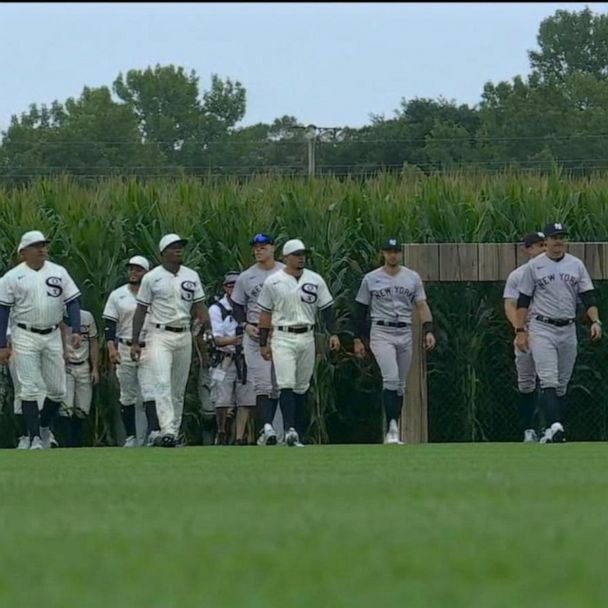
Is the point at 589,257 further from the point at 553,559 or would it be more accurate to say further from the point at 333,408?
the point at 553,559

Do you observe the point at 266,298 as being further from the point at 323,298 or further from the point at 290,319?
the point at 323,298

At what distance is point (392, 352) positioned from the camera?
18.7 m

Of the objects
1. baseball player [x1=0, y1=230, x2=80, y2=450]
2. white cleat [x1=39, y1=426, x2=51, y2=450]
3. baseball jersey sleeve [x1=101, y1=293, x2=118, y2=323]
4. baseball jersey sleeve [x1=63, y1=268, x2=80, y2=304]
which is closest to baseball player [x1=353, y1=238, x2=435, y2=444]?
baseball jersey sleeve [x1=101, y1=293, x2=118, y2=323]

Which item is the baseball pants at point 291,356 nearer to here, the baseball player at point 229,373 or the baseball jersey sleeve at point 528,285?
the baseball player at point 229,373

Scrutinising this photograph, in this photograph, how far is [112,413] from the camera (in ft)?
70.2

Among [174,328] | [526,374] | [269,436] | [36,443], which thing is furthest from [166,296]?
[526,374]

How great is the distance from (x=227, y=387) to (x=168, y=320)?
272cm

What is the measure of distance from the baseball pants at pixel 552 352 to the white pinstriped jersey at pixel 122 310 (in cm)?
463

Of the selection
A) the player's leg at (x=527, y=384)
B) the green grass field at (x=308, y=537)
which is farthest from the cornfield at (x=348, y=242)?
the green grass field at (x=308, y=537)

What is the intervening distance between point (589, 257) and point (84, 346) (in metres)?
5.84

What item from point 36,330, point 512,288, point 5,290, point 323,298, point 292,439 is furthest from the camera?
point 512,288

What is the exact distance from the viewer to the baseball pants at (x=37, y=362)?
58.3 ft

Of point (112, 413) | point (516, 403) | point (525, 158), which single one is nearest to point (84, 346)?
point (112, 413)

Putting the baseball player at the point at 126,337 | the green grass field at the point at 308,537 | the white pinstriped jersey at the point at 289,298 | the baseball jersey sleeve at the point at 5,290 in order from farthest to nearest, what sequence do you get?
1. the baseball player at the point at 126,337
2. the white pinstriped jersey at the point at 289,298
3. the baseball jersey sleeve at the point at 5,290
4. the green grass field at the point at 308,537
